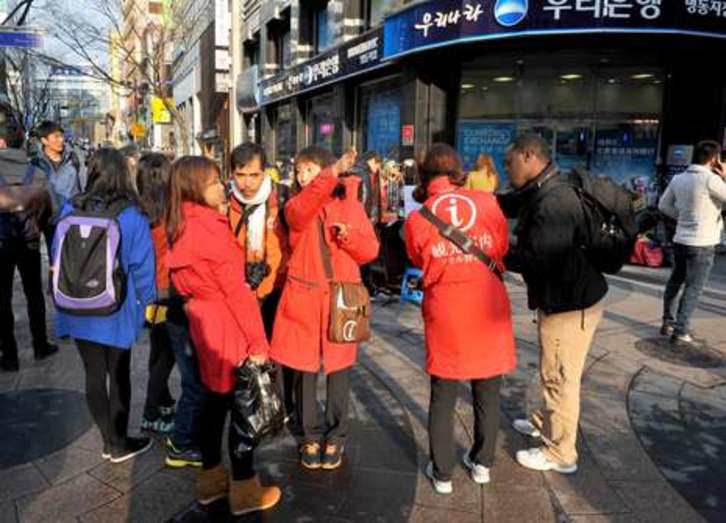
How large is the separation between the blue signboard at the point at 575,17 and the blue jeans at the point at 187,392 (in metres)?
9.04

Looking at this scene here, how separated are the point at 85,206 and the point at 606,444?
11.2ft

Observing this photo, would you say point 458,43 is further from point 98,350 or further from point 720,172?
point 98,350

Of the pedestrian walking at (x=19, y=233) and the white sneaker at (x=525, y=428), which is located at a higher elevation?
the pedestrian walking at (x=19, y=233)

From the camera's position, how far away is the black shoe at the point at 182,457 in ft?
12.1

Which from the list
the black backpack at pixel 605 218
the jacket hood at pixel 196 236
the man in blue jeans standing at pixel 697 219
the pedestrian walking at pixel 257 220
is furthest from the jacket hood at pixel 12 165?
the man in blue jeans standing at pixel 697 219

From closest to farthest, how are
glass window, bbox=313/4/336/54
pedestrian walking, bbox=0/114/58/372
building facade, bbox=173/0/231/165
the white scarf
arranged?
the white scarf < pedestrian walking, bbox=0/114/58/372 < glass window, bbox=313/4/336/54 < building facade, bbox=173/0/231/165

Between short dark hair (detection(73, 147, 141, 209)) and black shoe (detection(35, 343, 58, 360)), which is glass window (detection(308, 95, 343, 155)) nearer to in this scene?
black shoe (detection(35, 343, 58, 360))

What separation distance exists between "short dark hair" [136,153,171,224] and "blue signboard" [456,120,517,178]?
965 centimetres

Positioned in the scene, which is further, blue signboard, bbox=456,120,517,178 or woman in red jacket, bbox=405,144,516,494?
blue signboard, bbox=456,120,517,178

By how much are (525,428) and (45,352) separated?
13.3 feet

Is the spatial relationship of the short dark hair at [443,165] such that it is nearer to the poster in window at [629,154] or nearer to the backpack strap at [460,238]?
the backpack strap at [460,238]

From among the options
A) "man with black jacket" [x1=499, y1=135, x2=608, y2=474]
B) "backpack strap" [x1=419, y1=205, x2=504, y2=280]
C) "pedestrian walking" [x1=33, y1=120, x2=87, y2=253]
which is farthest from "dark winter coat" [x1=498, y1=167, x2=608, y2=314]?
"pedestrian walking" [x1=33, y1=120, x2=87, y2=253]

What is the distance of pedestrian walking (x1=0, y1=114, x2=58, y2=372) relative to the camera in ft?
16.8

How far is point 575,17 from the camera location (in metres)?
10.3
